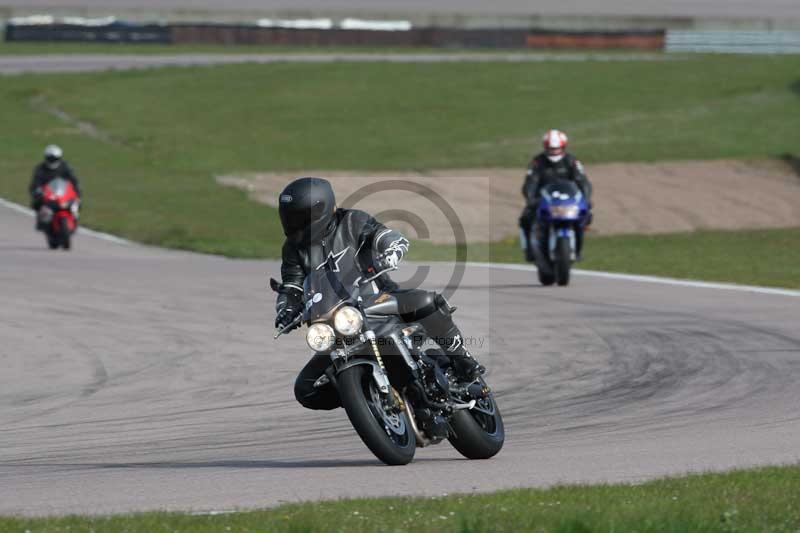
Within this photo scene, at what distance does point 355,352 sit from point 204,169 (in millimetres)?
28740

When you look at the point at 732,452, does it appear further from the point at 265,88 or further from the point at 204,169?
the point at 265,88

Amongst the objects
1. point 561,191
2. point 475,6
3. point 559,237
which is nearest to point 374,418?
point 559,237

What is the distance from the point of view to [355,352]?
8109 mm

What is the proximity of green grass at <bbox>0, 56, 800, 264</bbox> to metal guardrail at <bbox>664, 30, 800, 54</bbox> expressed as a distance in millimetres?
3055

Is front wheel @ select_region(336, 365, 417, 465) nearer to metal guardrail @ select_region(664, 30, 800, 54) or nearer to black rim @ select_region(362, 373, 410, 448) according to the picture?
black rim @ select_region(362, 373, 410, 448)

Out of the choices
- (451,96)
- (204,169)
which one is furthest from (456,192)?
(451,96)

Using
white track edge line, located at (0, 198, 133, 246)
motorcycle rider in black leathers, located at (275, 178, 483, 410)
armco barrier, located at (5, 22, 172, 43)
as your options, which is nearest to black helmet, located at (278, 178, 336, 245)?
motorcycle rider in black leathers, located at (275, 178, 483, 410)

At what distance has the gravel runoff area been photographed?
94.4 ft

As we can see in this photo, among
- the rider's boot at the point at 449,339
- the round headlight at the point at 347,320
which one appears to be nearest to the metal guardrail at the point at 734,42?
the rider's boot at the point at 449,339

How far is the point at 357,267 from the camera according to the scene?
8.38 meters

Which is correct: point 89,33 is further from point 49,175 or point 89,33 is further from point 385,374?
point 385,374

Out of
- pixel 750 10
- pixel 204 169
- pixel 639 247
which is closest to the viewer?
pixel 639 247

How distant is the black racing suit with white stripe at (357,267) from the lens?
8.31 meters

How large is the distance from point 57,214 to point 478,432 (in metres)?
16.7
